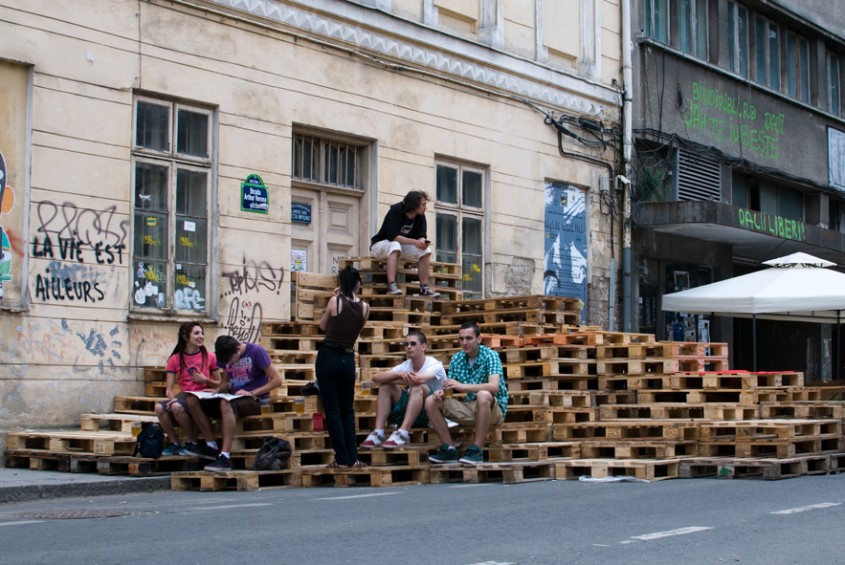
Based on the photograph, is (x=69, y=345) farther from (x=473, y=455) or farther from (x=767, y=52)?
(x=767, y=52)

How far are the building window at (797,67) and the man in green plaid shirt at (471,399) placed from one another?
1891 centimetres

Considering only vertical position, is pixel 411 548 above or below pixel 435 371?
→ below

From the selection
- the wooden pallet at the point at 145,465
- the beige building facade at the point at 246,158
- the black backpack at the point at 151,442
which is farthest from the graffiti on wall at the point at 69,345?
the black backpack at the point at 151,442

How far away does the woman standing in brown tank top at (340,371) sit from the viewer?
12.6 m

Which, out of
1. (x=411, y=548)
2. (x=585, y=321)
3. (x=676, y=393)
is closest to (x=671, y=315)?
(x=585, y=321)

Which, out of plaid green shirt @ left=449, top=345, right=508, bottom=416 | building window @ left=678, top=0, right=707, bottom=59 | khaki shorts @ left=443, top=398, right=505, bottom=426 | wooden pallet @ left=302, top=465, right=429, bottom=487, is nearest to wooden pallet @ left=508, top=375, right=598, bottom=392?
plaid green shirt @ left=449, top=345, right=508, bottom=416

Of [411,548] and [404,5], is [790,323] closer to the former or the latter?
[404,5]

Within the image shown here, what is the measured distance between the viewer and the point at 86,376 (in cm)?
1498

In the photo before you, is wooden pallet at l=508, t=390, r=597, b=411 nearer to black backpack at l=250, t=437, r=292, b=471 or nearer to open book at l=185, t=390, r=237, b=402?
black backpack at l=250, t=437, r=292, b=471

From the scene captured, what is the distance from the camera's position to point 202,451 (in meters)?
13.0

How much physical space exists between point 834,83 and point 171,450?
2413 cm

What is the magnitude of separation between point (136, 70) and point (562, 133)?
9.26 meters

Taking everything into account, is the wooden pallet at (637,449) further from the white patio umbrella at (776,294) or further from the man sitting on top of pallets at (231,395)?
the white patio umbrella at (776,294)

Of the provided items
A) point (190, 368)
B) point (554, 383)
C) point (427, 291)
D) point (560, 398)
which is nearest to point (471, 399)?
point (560, 398)
